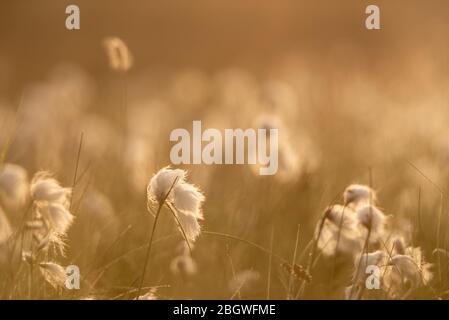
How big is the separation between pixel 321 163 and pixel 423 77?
2.87 metres

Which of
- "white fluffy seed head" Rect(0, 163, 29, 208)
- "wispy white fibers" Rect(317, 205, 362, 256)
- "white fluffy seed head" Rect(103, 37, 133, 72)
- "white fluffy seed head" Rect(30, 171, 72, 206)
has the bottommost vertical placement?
"wispy white fibers" Rect(317, 205, 362, 256)

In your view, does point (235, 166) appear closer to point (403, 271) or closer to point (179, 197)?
point (179, 197)

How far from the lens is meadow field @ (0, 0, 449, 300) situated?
328cm

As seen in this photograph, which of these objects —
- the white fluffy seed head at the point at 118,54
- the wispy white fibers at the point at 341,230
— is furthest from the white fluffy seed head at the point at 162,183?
the white fluffy seed head at the point at 118,54

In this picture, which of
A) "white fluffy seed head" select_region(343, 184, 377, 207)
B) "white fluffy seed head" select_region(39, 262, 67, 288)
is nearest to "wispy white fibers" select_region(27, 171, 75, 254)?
"white fluffy seed head" select_region(39, 262, 67, 288)

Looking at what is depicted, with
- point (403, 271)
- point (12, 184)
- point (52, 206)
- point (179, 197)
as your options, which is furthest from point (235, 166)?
point (403, 271)

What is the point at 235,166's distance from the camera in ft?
20.5

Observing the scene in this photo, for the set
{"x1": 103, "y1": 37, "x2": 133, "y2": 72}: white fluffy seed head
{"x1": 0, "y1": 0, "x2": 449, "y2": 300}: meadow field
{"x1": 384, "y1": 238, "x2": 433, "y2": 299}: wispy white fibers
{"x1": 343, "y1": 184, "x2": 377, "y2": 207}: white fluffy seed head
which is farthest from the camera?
{"x1": 103, "y1": 37, "x2": 133, "y2": 72}: white fluffy seed head

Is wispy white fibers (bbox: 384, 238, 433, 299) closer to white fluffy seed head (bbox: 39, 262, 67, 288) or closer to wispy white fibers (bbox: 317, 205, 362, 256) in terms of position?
wispy white fibers (bbox: 317, 205, 362, 256)

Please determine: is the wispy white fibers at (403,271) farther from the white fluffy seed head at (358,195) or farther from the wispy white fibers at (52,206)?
the wispy white fibers at (52,206)

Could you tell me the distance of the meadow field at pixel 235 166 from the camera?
328cm

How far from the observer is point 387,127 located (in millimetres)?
7191
